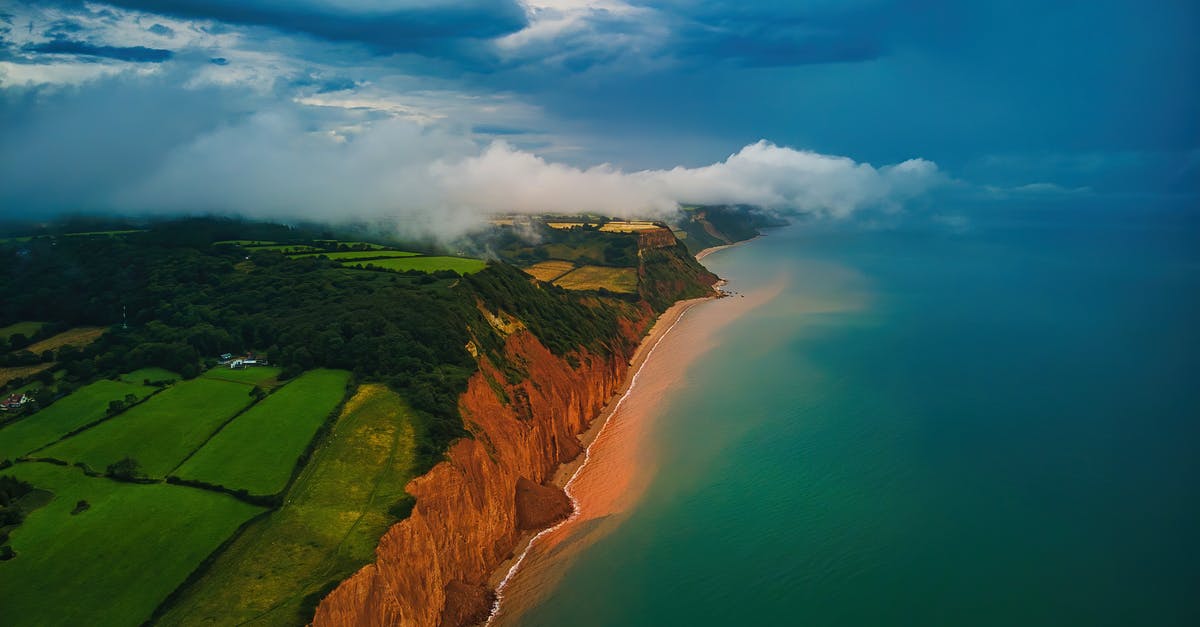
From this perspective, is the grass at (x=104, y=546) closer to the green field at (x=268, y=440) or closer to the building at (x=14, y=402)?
the green field at (x=268, y=440)

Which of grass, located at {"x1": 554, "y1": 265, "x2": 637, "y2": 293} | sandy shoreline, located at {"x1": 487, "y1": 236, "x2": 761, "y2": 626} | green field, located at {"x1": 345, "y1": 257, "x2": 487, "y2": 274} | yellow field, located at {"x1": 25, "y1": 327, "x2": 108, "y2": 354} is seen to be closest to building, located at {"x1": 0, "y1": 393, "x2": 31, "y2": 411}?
yellow field, located at {"x1": 25, "y1": 327, "x2": 108, "y2": 354}

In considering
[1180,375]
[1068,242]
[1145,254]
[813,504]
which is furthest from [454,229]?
[1068,242]

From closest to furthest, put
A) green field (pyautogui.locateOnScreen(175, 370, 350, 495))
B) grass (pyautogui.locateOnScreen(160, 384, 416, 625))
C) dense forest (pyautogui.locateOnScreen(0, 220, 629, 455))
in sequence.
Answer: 1. grass (pyautogui.locateOnScreen(160, 384, 416, 625))
2. green field (pyautogui.locateOnScreen(175, 370, 350, 495))
3. dense forest (pyautogui.locateOnScreen(0, 220, 629, 455))

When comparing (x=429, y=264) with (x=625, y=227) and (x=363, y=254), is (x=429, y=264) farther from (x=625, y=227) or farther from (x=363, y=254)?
(x=625, y=227)

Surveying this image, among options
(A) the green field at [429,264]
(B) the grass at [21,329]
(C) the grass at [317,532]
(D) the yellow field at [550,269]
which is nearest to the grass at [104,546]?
(C) the grass at [317,532]

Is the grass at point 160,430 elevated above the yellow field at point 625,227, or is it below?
below

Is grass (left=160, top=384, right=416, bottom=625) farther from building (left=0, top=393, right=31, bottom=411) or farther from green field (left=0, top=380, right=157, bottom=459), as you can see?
building (left=0, top=393, right=31, bottom=411)

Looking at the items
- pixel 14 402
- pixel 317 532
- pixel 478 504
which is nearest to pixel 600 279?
pixel 478 504

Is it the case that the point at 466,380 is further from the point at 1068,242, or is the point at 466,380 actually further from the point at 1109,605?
the point at 1068,242
